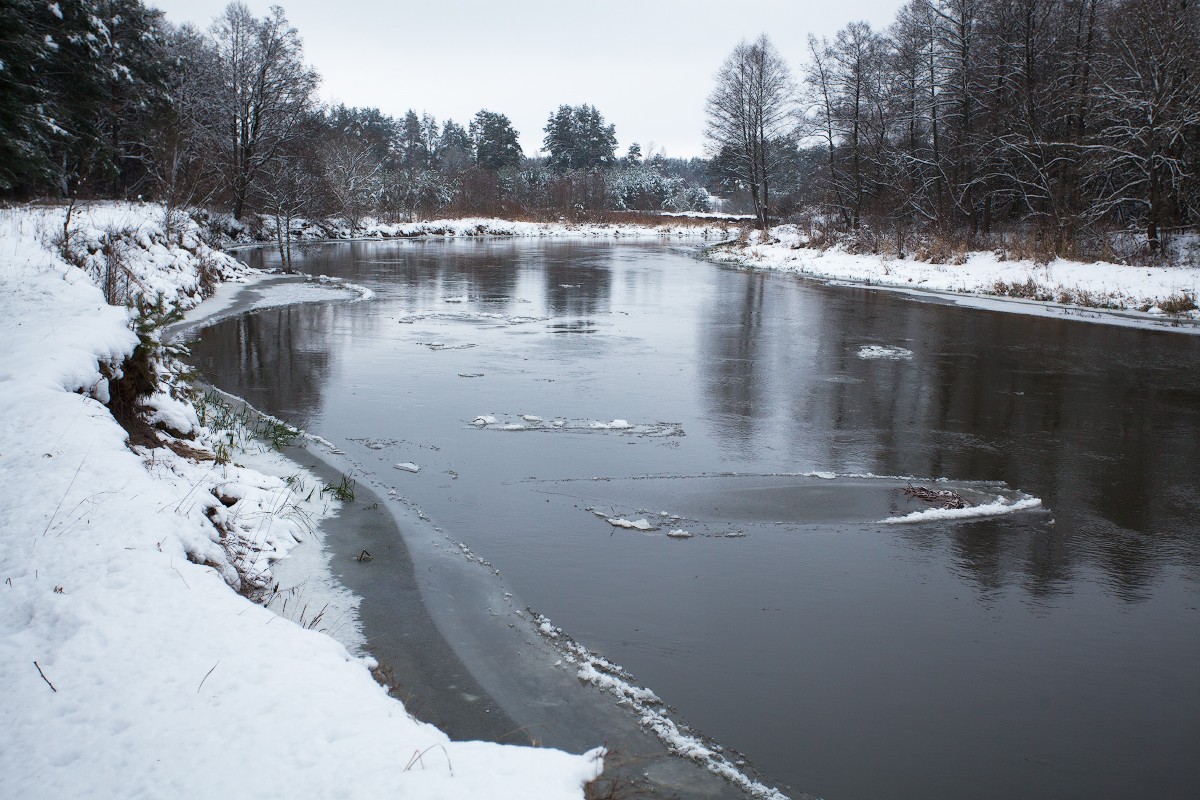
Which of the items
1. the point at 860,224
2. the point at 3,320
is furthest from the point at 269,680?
the point at 860,224

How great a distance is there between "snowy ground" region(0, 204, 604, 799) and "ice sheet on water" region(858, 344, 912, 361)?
9.35 metres

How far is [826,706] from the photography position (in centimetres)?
424

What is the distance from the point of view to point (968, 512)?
6762mm

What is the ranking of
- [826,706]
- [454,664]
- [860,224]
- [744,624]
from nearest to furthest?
[826,706] < [454,664] < [744,624] < [860,224]

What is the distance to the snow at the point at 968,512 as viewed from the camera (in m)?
6.67

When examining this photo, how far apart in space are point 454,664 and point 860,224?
33210 mm

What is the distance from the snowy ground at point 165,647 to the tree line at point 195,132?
12451 mm

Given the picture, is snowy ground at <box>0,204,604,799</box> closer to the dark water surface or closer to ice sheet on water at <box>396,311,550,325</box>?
the dark water surface

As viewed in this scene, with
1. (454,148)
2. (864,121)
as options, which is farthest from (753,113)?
(454,148)

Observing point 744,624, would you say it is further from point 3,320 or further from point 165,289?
point 165,289

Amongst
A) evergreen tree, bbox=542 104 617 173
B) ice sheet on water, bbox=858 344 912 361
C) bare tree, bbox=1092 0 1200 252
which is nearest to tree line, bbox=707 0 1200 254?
bare tree, bbox=1092 0 1200 252

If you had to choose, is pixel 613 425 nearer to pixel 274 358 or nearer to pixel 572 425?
pixel 572 425

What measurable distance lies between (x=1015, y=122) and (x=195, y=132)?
29651 mm

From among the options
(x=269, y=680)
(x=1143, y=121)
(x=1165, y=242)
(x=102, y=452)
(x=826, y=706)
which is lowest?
(x=826, y=706)
